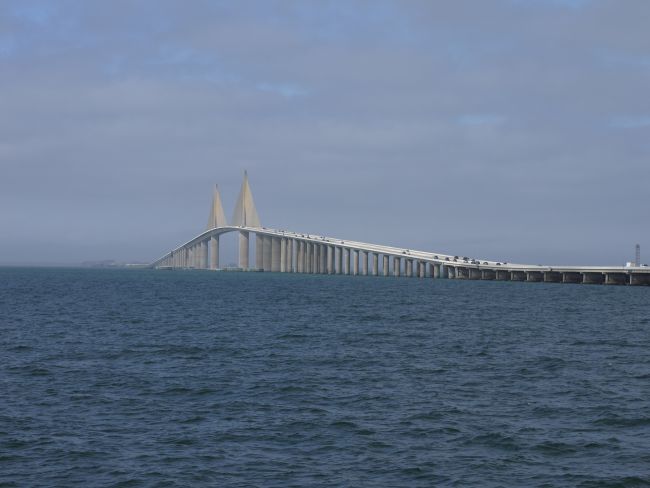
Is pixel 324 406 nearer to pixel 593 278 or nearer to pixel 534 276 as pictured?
pixel 593 278

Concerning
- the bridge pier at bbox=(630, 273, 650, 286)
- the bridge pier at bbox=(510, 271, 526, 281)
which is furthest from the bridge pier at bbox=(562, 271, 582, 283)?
the bridge pier at bbox=(630, 273, 650, 286)

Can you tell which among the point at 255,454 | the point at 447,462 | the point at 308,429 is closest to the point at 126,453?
the point at 255,454

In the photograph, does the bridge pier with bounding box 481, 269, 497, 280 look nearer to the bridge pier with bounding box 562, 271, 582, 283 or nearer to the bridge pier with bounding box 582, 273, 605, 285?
the bridge pier with bounding box 562, 271, 582, 283

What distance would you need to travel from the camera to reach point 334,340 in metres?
41.7

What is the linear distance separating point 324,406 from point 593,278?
115923mm

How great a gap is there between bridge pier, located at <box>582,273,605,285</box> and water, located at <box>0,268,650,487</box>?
86287mm

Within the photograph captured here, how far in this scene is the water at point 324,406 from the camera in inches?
675

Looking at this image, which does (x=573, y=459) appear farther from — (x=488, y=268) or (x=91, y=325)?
(x=488, y=268)

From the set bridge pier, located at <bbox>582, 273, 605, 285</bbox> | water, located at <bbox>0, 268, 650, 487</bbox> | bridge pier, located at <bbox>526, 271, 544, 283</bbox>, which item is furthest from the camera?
bridge pier, located at <bbox>526, 271, 544, 283</bbox>

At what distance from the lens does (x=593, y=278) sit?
428 ft

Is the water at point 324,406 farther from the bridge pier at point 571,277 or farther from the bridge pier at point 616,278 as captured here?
the bridge pier at point 571,277

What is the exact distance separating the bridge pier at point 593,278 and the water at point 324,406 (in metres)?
86.3

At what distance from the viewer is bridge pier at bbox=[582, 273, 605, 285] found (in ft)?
427

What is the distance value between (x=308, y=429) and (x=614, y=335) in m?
29.3
